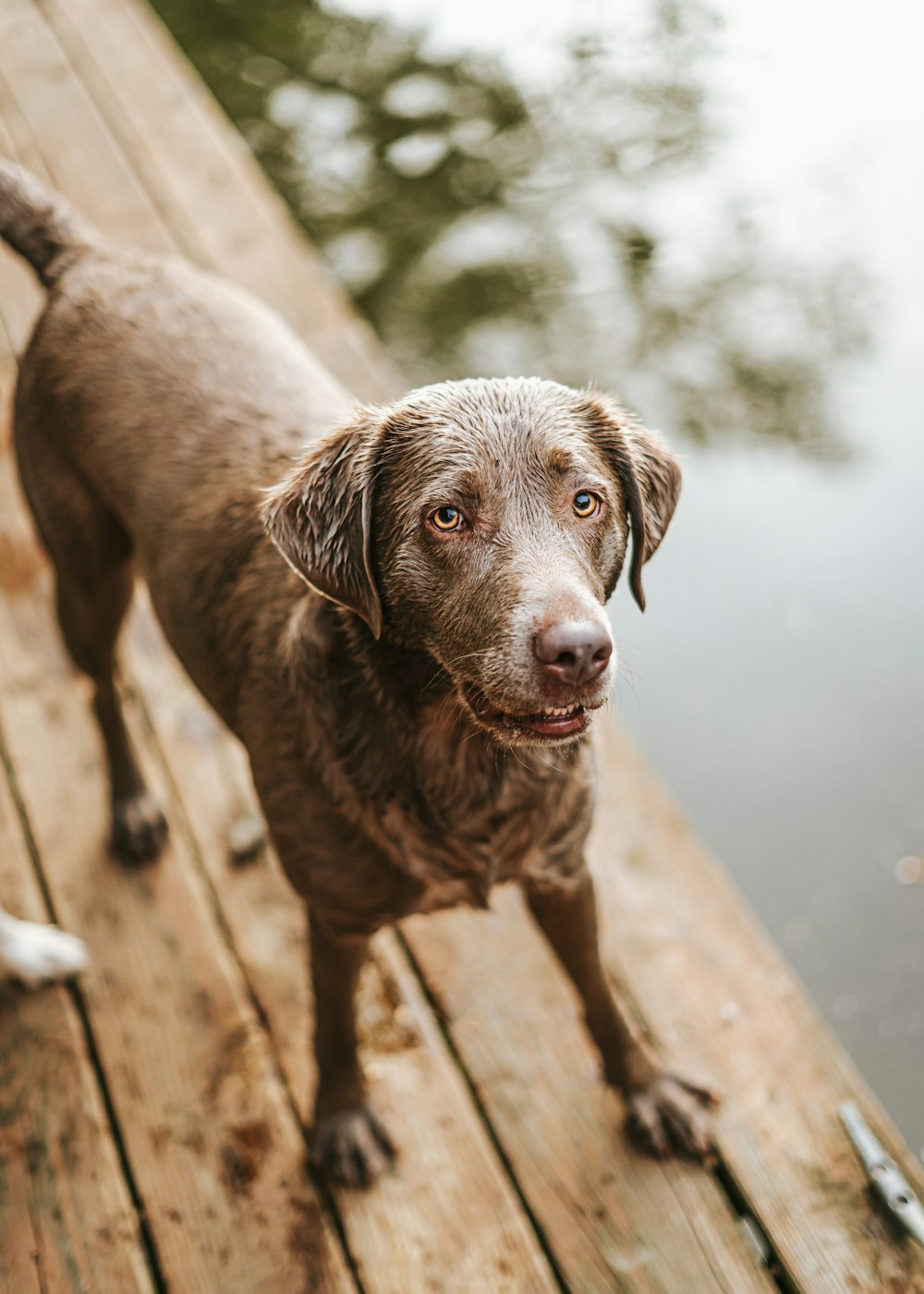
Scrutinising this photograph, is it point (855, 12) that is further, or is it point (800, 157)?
point (855, 12)

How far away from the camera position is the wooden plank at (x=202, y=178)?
166 inches

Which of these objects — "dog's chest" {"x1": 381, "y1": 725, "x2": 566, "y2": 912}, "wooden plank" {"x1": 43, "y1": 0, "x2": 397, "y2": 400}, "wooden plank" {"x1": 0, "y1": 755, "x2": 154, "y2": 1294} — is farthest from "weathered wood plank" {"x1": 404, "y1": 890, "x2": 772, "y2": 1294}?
"wooden plank" {"x1": 43, "y1": 0, "x2": 397, "y2": 400}

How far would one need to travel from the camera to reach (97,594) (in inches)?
110

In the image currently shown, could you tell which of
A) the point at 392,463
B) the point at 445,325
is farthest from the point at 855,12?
the point at 392,463

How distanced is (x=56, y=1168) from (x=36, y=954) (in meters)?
0.49

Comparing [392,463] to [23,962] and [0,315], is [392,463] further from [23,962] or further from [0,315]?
[0,315]

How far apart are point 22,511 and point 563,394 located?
2.56 metres

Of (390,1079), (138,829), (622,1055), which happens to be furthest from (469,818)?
(138,829)

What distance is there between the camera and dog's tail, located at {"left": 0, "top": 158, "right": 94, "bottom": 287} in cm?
271

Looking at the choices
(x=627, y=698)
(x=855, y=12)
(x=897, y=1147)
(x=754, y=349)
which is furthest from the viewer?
(x=855, y=12)

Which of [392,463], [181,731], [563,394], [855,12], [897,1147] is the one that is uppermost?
[855,12]

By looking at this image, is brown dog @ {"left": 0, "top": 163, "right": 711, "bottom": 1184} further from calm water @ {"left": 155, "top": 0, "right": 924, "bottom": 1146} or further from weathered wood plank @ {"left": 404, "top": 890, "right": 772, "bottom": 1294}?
calm water @ {"left": 155, "top": 0, "right": 924, "bottom": 1146}

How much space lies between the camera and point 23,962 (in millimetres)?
2766

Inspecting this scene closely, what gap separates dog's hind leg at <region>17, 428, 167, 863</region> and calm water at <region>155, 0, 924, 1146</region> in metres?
1.50
